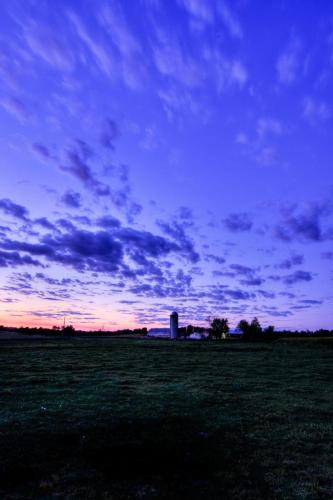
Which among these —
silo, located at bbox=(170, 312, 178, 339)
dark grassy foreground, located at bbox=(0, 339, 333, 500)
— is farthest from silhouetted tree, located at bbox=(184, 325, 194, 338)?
dark grassy foreground, located at bbox=(0, 339, 333, 500)

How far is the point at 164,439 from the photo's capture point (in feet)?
A: 43.1

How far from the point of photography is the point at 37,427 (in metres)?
14.2

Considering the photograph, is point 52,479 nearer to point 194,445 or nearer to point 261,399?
point 194,445

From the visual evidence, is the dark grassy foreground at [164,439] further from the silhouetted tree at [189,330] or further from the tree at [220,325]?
the tree at [220,325]

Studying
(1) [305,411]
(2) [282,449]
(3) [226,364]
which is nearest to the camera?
(2) [282,449]

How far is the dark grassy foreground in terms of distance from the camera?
31.6ft

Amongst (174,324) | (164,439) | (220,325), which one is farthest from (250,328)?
(164,439)

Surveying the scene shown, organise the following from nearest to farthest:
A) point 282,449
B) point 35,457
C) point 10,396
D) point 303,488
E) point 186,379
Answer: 1. point 303,488
2. point 35,457
3. point 282,449
4. point 10,396
5. point 186,379

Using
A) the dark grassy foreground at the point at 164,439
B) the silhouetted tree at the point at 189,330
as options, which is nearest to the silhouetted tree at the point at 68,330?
the silhouetted tree at the point at 189,330

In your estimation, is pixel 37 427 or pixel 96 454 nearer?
pixel 96 454

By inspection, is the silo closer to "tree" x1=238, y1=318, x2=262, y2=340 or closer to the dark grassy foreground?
"tree" x1=238, y1=318, x2=262, y2=340

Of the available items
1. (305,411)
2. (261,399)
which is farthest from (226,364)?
(305,411)

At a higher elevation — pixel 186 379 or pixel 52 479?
pixel 186 379

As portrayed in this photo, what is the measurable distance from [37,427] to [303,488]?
352 inches
